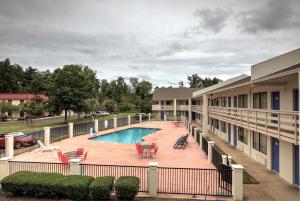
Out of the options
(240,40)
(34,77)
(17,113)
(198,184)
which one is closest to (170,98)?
(240,40)

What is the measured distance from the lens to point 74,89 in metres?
43.0

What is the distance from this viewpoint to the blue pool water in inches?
1201

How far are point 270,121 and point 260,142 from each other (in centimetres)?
416

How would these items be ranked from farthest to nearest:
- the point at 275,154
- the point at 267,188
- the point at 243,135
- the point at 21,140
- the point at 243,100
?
the point at 21,140 → the point at 243,100 → the point at 243,135 → the point at 275,154 → the point at 267,188

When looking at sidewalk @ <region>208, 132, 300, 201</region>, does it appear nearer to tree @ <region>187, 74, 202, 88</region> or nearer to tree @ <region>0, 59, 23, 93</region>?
tree @ <region>187, 74, 202, 88</region>

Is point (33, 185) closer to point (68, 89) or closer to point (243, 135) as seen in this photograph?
point (243, 135)

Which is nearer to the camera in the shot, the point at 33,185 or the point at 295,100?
the point at 33,185

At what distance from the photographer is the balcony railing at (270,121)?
34.6 feet

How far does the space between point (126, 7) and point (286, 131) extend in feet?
A: 39.4

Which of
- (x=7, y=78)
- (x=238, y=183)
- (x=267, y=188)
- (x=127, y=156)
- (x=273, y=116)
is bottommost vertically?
(x=127, y=156)

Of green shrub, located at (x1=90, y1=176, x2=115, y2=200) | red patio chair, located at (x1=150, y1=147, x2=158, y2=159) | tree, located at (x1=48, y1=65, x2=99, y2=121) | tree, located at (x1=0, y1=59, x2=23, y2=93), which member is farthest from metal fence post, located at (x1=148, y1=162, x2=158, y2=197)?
tree, located at (x1=0, y1=59, x2=23, y2=93)

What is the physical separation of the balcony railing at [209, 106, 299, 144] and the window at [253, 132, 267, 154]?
60.0 inches

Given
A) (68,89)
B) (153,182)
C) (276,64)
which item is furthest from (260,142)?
(68,89)

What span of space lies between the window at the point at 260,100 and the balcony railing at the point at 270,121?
1374 millimetres
